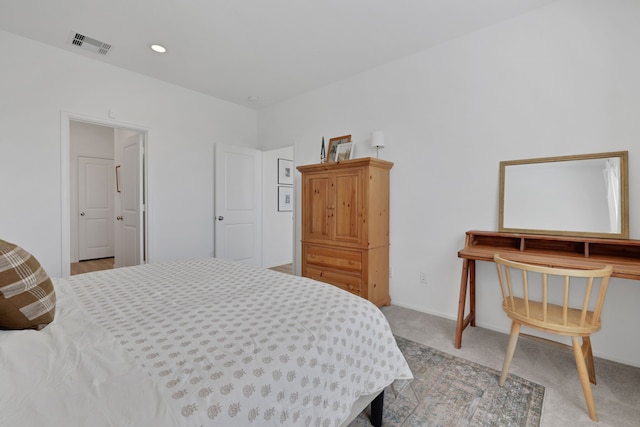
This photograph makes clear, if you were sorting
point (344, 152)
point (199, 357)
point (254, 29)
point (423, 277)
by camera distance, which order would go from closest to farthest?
1. point (199, 357)
2. point (254, 29)
3. point (423, 277)
4. point (344, 152)

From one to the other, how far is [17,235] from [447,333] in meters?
4.02

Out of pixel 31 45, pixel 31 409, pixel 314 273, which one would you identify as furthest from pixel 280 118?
pixel 31 409

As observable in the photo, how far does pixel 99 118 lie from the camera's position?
3.23m

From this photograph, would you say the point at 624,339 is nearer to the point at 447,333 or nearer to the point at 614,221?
the point at 614,221

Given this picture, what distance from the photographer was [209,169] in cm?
423

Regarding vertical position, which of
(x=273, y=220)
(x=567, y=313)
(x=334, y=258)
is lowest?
(x=567, y=313)

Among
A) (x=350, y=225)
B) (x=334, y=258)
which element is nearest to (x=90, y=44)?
(x=350, y=225)

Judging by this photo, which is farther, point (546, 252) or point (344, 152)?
point (344, 152)

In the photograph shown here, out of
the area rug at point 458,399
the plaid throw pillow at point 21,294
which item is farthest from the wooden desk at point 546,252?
the plaid throw pillow at point 21,294

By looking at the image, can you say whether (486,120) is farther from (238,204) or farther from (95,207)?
(95,207)

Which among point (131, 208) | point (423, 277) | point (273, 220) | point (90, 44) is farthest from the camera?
point (273, 220)

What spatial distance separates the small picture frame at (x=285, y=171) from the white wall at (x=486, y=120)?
1.82 metres

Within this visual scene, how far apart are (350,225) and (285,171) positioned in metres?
2.73

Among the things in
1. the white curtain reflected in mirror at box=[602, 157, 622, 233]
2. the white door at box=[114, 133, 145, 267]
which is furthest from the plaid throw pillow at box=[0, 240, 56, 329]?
the white curtain reflected in mirror at box=[602, 157, 622, 233]
